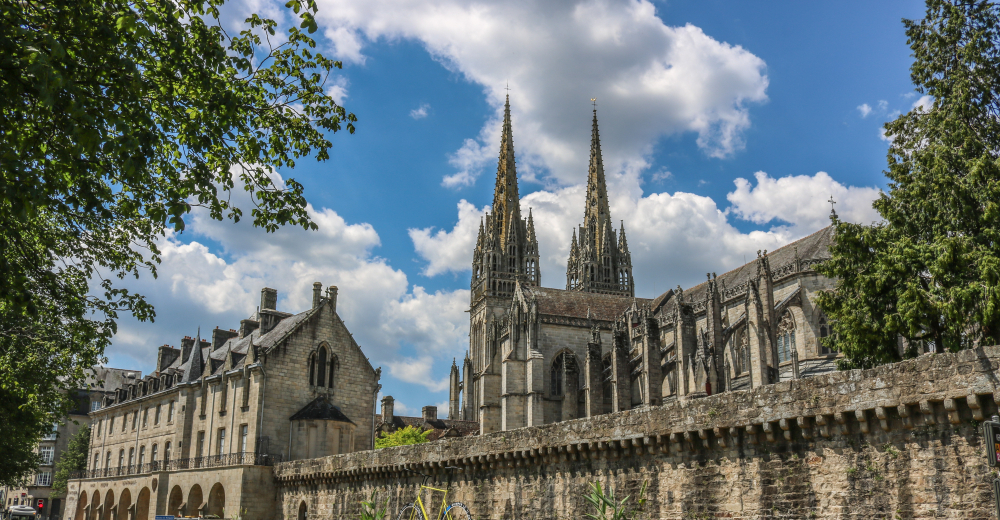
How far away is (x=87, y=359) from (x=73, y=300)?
3.07 m

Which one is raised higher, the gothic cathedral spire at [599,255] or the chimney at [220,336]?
the gothic cathedral spire at [599,255]

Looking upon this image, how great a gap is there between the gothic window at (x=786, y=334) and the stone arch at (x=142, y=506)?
31984 millimetres

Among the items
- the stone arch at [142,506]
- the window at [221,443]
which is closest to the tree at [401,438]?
the stone arch at [142,506]

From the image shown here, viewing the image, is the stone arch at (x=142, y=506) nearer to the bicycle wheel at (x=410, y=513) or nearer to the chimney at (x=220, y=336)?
the chimney at (x=220, y=336)

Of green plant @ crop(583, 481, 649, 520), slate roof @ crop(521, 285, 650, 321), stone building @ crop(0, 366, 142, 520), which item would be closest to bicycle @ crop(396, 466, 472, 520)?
green plant @ crop(583, 481, 649, 520)

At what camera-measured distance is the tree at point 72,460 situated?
55.7 m

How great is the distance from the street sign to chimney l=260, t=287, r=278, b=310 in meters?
36.2

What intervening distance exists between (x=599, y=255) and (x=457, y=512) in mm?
58890

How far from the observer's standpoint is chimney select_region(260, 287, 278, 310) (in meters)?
40.1

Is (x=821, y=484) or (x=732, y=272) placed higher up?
(x=732, y=272)

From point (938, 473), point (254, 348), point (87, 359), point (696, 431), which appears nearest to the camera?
point (938, 473)

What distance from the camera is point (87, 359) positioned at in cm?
1750

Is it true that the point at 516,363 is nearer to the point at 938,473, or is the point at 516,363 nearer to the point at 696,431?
the point at 696,431

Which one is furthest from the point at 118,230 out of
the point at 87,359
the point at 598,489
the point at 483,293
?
the point at 483,293
